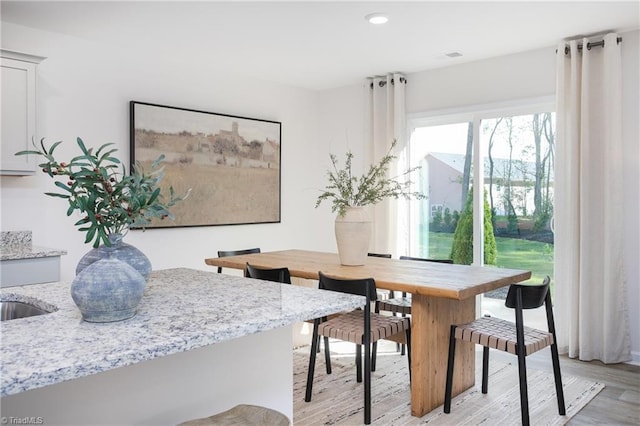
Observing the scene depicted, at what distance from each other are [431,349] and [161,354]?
2.15 m

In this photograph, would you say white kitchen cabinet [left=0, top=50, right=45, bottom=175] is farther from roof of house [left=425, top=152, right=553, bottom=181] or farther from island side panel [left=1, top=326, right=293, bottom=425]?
roof of house [left=425, top=152, right=553, bottom=181]

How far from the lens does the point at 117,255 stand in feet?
5.30

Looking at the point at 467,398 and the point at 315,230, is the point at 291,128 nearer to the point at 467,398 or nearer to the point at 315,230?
the point at 315,230

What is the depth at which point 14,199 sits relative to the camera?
368cm

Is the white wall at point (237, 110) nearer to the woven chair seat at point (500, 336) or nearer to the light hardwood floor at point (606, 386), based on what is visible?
the light hardwood floor at point (606, 386)

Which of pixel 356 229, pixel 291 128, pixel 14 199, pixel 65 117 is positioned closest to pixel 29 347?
pixel 356 229

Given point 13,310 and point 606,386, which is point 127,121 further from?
point 606,386

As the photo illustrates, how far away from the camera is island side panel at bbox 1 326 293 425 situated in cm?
129

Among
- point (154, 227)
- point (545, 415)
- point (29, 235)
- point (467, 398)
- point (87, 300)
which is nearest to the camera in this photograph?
point (87, 300)

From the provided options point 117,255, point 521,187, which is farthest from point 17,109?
point 521,187

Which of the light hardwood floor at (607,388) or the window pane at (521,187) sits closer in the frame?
the light hardwood floor at (607,388)

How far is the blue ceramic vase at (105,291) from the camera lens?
4.25ft

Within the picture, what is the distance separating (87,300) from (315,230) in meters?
4.72

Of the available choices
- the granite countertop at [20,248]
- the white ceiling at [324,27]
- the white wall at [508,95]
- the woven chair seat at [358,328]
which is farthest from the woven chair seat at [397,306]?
the granite countertop at [20,248]
